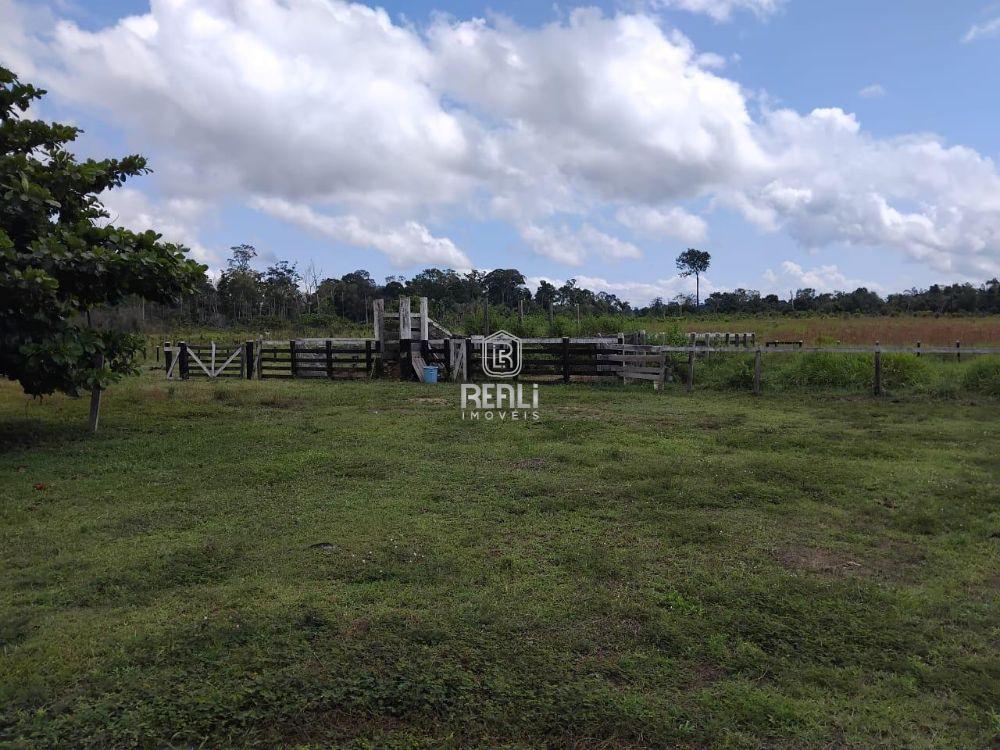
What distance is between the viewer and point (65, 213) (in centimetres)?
802

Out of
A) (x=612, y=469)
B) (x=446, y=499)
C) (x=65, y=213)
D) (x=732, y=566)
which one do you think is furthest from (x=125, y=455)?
(x=732, y=566)

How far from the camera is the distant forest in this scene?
43.7 metres

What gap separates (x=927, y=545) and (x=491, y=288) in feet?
165

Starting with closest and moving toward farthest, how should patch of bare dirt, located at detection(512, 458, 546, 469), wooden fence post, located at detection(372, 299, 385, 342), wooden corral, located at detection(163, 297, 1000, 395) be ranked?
patch of bare dirt, located at detection(512, 458, 546, 469), wooden corral, located at detection(163, 297, 1000, 395), wooden fence post, located at detection(372, 299, 385, 342)

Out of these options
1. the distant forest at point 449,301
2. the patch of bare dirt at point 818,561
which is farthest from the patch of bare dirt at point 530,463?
the distant forest at point 449,301

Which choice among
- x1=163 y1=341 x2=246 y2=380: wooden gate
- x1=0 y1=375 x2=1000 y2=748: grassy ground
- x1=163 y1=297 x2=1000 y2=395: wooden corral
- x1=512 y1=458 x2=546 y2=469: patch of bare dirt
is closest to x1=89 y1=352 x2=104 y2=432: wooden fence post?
x1=0 y1=375 x2=1000 y2=748: grassy ground

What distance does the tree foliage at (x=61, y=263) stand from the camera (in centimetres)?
684

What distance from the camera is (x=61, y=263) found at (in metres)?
6.86

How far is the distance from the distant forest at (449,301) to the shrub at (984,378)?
2790 cm

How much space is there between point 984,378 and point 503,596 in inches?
443

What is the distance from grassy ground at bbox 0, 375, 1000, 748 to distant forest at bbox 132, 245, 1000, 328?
33.5 meters

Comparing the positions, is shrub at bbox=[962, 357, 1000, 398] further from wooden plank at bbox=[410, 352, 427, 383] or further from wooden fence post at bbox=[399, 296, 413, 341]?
wooden fence post at bbox=[399, 296, 413, 341]

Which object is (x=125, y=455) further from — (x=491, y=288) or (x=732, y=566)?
(x=491, y=288)

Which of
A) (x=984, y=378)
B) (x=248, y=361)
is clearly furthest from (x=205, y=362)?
(x=984, y=378)
